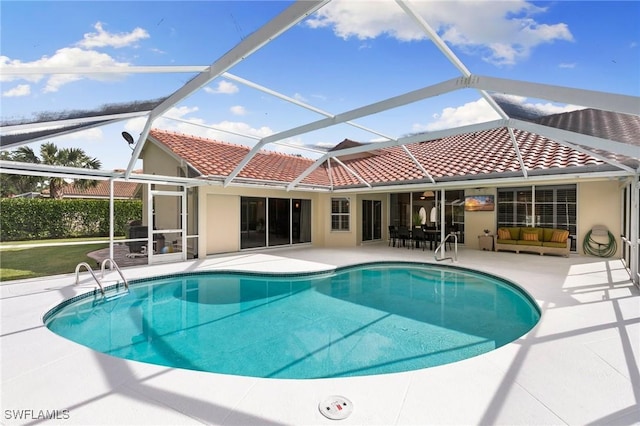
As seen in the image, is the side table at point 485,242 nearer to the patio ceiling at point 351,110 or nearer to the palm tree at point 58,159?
the patio ceiling at point 351,110

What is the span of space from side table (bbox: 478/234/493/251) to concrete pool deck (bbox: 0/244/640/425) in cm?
878

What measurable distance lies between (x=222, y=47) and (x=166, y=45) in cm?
110

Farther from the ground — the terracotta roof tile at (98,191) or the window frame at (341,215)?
the terracotta roof tile at (98,191)

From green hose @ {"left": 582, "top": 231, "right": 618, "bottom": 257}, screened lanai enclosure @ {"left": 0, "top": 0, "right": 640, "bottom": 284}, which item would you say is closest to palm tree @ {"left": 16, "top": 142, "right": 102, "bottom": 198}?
screened lanai enclosure @ {"left": 0, "top": 0, "right": 640, "bottom": 284}

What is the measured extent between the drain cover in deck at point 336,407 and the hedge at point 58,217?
18771 mm

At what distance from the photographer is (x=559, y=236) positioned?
39.1ft

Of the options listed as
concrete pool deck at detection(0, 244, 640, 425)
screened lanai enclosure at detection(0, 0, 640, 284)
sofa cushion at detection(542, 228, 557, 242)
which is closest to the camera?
concrete pool deck at detection(0, 244, 640, 425)

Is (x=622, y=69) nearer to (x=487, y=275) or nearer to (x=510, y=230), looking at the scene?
(x=487, y=275)

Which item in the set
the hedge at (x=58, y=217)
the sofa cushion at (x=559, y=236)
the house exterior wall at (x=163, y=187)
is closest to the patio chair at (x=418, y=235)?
the sofa cushion at (x=559, y=236)

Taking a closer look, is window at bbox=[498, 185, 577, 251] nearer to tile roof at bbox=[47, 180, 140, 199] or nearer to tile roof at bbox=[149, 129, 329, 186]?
tile roof at bbox=[149, 129, 329, 186]

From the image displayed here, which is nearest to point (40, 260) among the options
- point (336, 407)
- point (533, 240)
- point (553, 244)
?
point (336, 407)

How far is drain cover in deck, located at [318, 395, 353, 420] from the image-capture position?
111 inches

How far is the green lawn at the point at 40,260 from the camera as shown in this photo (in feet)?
30.4

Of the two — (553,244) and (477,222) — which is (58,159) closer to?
(477,222)
